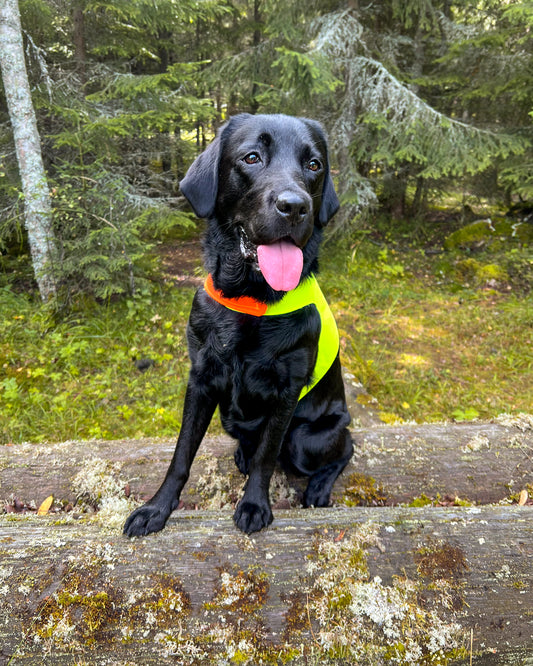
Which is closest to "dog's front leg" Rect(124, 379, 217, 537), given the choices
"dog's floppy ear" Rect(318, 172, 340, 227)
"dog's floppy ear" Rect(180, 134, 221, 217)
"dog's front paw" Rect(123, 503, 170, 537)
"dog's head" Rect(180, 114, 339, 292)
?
"dog's front paw" Rect(123, 503, 170, 537)

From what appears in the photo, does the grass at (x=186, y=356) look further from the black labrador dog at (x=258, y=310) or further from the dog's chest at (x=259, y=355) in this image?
the dog's chest at (x=259, y=355)

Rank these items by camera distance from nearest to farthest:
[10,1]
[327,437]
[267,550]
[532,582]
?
[532,582]
[267,550]
[327,437]
[10,1]

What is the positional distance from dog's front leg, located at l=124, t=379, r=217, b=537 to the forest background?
98cm

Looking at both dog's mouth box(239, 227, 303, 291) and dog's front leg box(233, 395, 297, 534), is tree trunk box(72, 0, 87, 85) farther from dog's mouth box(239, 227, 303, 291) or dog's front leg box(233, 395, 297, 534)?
dog's front leg box(233, 395, 297, 534)

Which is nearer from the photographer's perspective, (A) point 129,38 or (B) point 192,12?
(B) point 192,12

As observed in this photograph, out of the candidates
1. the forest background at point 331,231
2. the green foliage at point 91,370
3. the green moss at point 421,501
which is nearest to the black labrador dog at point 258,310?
the green moss at point 421,501

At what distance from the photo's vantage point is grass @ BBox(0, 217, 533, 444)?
12.6 feet

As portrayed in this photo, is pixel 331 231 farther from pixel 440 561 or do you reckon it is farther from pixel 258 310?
pixel 440 561

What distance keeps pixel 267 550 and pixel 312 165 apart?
1.73 metres

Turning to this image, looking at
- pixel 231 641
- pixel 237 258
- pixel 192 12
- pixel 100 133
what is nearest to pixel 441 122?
pixel 192 12

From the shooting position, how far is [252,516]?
5.44ft

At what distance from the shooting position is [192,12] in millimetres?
6148

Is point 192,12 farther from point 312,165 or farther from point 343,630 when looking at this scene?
point 343,630

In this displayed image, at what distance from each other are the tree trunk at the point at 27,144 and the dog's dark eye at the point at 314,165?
3934 millimetres
